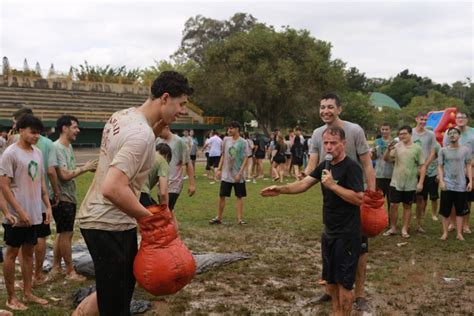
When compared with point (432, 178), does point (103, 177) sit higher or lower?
higher

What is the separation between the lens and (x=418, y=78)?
13338cm

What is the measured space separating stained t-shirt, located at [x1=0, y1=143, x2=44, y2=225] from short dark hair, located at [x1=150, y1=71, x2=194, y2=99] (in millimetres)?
2281

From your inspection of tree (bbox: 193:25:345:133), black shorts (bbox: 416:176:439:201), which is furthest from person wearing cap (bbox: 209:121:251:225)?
tree (bbox: 193:25:345:133)

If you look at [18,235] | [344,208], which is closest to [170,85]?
[344,208]

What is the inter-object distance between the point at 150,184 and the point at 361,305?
288 centimetres

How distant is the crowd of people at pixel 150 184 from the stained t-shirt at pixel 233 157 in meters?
0.02

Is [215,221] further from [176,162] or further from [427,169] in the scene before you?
[427,169]

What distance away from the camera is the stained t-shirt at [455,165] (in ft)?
27.4

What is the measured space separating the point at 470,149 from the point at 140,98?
1499 inches

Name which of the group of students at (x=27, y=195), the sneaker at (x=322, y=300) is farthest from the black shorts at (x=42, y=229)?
the sneaker at (x=322, y=300)

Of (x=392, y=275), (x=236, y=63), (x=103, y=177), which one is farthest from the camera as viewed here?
(x=236, y=63)

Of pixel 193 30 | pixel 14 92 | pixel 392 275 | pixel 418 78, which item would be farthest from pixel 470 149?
pixel 418 78

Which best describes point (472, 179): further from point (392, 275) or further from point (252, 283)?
point (252, 283)

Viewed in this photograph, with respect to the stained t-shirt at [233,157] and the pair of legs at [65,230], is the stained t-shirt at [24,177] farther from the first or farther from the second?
the stained t-shirt at [233,157]
